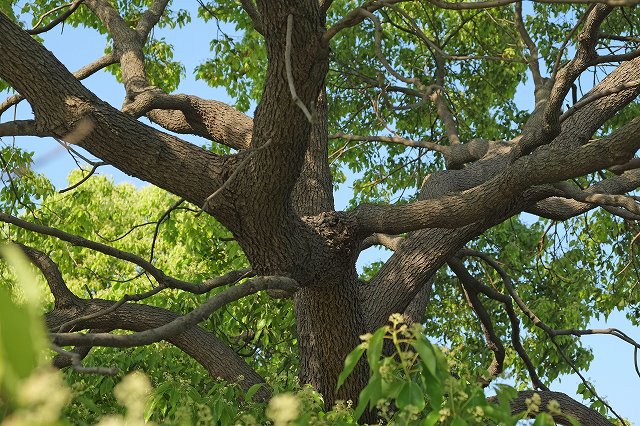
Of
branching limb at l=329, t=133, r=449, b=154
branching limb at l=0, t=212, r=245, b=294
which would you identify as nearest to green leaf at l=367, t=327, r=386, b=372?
branching limb at l=0, t=212, r=245, b=294

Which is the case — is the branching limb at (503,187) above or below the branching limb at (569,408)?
above

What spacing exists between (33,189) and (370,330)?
4.49 meters

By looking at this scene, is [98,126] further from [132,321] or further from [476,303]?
[476,303]

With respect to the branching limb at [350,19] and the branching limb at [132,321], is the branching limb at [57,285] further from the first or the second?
the branching limb at [350,19]

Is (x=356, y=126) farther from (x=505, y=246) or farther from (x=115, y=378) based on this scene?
(x=115, y=378)

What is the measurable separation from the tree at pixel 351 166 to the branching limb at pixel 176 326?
10mm

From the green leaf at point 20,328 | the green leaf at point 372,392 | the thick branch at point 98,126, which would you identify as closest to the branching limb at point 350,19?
the thick branch at point 98,126

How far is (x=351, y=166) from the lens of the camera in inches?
438

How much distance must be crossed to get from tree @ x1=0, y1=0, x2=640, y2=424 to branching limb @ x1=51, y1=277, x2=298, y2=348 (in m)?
0.01

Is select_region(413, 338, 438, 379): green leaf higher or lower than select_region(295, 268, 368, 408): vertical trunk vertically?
lower

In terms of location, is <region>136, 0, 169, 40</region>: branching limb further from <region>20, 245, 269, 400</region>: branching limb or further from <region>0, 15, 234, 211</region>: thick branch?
<region>0, 15, 234, 211</region>: thick branch

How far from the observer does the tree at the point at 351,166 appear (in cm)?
441

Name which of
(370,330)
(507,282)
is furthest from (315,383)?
(507,282)

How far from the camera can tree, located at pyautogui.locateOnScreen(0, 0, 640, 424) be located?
441 cm
